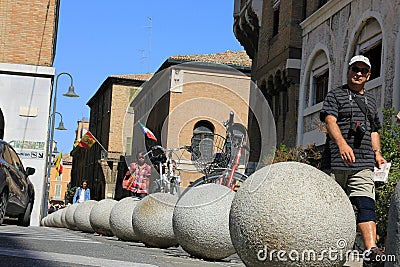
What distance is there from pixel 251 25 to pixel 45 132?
11907mm

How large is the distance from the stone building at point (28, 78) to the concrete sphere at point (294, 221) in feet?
70.8

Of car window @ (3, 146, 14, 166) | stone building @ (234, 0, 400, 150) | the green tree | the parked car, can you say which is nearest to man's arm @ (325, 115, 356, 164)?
the green tree

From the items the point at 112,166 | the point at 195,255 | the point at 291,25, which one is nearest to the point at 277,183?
the point at 195,255

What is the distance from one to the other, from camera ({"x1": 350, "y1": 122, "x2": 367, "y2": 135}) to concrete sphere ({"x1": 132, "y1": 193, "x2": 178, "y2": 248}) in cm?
489

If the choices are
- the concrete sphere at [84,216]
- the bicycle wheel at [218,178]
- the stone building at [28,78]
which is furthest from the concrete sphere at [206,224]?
the stone building at [28,78]

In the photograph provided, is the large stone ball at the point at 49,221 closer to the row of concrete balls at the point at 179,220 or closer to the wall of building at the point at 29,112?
the wall of building at the point at 29,112

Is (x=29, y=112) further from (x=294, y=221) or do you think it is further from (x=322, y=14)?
(x=294, y=221)

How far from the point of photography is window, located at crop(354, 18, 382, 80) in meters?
19.8

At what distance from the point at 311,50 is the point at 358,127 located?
18.7m

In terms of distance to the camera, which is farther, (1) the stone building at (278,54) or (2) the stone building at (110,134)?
(2) the stone building at (110,134)

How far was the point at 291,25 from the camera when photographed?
2738 cm

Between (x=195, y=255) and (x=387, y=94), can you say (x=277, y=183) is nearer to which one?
(x=195, y=255)

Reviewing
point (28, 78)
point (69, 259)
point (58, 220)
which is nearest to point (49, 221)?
point (58, 220)

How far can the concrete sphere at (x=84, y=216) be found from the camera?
62.0ft
